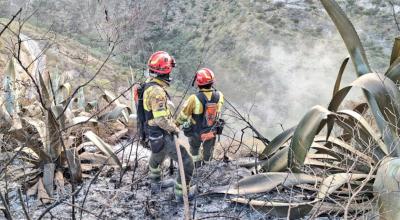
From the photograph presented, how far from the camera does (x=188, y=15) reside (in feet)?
87.4

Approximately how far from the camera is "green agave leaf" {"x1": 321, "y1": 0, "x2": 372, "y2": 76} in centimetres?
366

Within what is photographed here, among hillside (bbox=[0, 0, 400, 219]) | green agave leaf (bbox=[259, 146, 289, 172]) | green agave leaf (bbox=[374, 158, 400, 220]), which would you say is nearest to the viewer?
green agave leaf (bbox=[374, 158, 400, 220])

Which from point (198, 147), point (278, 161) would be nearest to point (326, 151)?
point (278, 161)

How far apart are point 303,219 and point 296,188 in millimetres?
359

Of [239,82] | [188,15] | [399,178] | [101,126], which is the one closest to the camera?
[399,178]

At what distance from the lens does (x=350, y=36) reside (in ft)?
12.2

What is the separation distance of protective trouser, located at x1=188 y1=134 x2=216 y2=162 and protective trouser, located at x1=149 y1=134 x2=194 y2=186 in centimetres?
75

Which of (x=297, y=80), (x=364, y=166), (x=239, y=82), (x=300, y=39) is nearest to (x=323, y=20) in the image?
(x=300, y=39)

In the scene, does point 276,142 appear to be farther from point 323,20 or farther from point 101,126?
point 323,20

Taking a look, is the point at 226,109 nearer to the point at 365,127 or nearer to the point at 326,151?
the point at 326,151

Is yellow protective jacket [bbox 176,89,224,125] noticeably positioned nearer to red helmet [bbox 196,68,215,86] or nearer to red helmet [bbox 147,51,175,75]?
red helmet [bbox 196,68,215,86]

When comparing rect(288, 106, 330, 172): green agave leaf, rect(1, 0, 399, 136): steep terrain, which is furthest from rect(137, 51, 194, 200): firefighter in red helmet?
rect(1, 0, 399, 136): steep terrain

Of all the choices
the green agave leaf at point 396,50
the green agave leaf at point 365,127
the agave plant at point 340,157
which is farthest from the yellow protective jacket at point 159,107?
the green agave leaf at point 396,50

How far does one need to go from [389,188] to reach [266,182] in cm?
101
